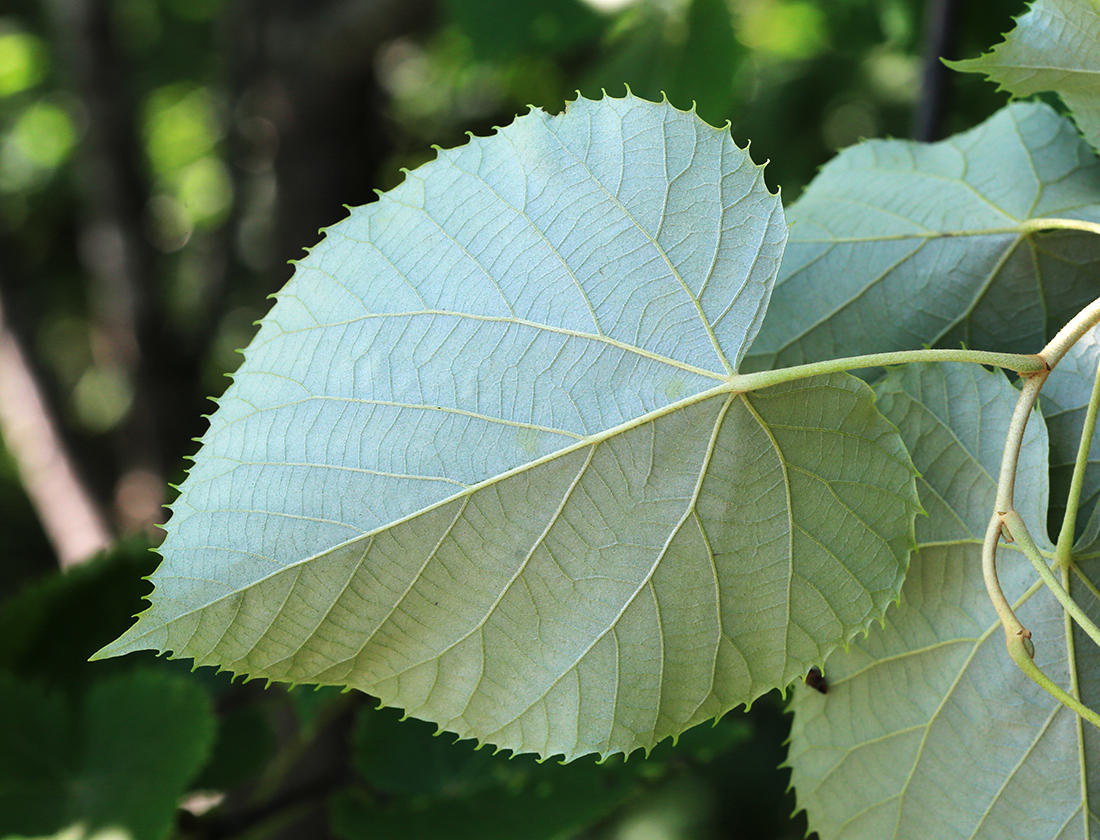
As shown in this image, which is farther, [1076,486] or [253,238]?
[253,238]

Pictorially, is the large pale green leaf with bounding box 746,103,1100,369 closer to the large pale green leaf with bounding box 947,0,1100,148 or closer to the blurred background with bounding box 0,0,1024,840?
the large pale green leaf with bounding box 947,0,1100,148

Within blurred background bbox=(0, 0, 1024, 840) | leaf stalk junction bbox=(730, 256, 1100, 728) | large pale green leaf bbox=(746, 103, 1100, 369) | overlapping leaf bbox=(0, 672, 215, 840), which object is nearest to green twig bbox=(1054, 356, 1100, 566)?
leaf stalk junction bbox=(730, 256, 1100, 728)

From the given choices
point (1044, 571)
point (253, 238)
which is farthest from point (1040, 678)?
point (253, 238)

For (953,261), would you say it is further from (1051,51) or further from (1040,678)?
(1040,678)

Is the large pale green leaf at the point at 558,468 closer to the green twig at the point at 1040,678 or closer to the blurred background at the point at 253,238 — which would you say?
the green twig at the point at 1040,678

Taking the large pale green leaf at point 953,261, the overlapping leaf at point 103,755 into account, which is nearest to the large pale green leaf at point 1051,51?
the large pale green leaf at point 953,261

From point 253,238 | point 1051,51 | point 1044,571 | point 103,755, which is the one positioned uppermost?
point 1051,51

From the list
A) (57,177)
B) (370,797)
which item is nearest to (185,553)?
(370,797)
